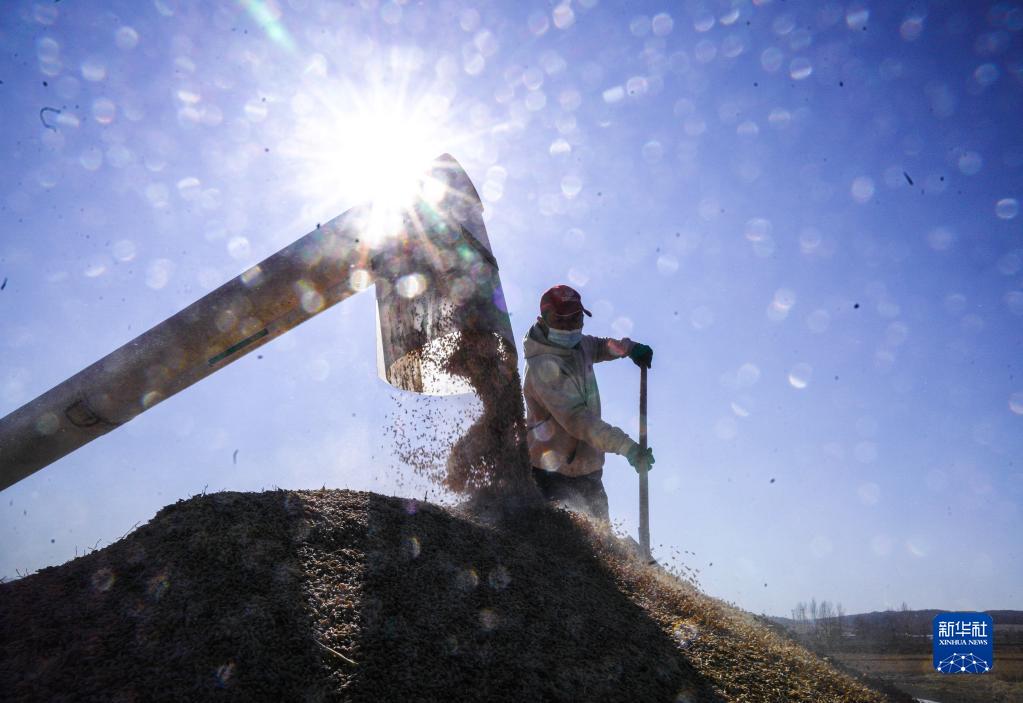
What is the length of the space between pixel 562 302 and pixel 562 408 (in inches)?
40.3

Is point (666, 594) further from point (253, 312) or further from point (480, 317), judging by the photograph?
point (253, 312)

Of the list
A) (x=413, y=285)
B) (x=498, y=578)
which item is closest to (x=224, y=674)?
(x=498, y=578)

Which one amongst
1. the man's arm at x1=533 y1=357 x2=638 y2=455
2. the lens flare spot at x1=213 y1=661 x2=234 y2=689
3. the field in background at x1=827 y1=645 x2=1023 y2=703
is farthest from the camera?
the field in background at x1=827 y1=645 x2=1023 y2=703

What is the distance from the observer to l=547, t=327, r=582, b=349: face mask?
5.87 meters

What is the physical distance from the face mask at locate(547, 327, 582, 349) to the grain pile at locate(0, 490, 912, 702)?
2.33 m

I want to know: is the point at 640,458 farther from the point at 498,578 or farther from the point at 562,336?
the point at 498,578

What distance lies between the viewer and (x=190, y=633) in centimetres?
257

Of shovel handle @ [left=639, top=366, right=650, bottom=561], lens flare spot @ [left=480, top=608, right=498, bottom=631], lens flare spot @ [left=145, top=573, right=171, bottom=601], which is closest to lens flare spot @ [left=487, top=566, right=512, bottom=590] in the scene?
lens flare spot @ [left=480, top=608, right=498, bottom=631]

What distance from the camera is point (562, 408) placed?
5594 millimetres

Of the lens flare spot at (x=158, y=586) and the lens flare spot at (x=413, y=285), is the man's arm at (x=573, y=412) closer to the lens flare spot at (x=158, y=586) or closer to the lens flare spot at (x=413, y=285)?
the lens flare spot at (x=413, y=285)

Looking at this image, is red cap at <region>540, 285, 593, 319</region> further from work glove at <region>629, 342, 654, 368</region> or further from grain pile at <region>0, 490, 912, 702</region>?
grain pile at <region>0, 490, 912, 702</region>

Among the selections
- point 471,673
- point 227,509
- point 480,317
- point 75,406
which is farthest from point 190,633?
point 75,406

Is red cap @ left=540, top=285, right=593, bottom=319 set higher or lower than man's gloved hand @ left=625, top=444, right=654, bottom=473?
higher

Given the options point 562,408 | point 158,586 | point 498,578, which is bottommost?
point 498,578
